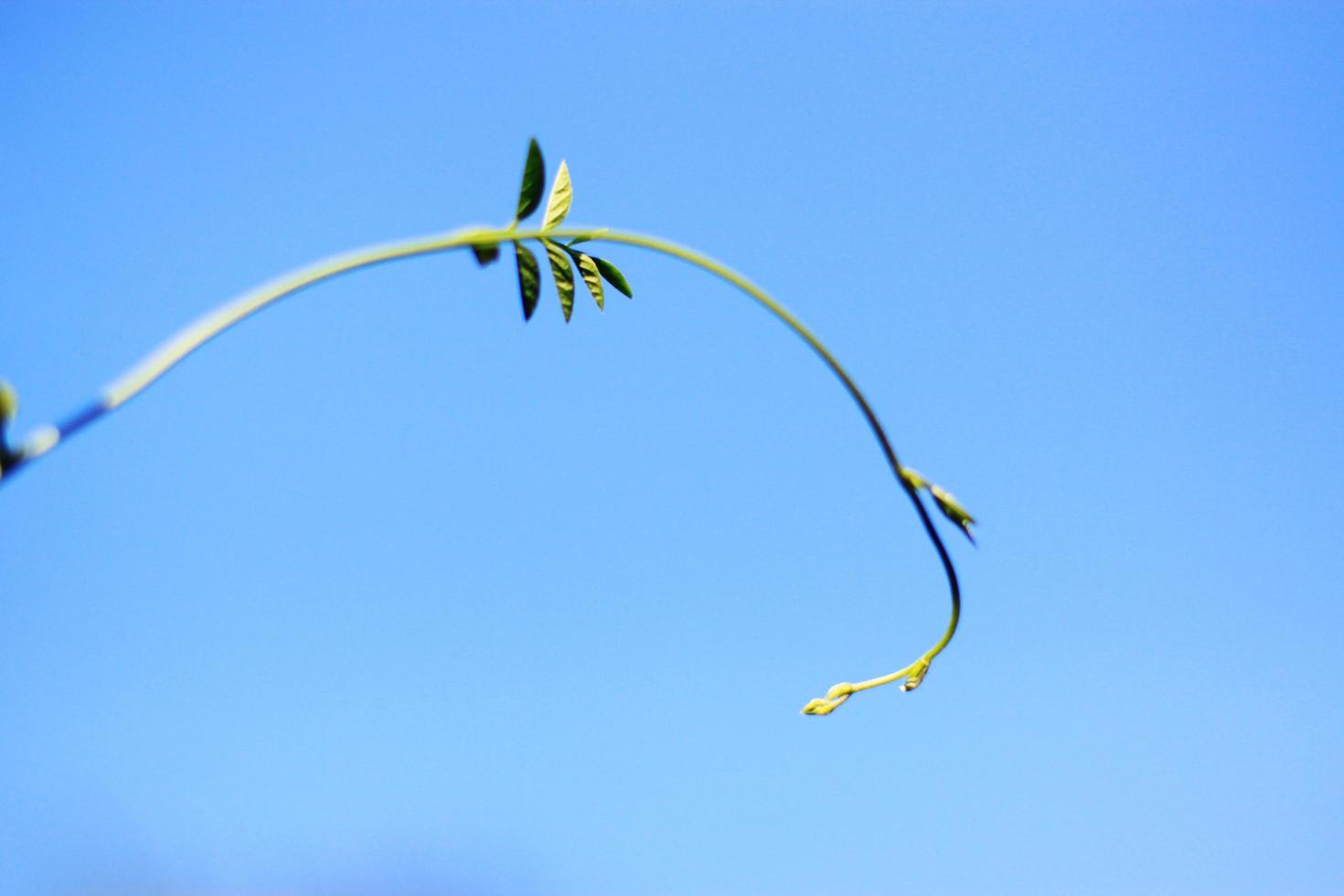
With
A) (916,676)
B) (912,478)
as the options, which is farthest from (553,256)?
(916,676)

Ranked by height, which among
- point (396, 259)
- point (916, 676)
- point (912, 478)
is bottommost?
point (916, 676)

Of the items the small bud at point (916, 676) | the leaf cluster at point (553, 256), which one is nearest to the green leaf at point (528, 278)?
the leaf cluster at point (553, 256)

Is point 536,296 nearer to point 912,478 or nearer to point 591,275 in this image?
point 591,275

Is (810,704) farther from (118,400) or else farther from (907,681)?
(118,400)

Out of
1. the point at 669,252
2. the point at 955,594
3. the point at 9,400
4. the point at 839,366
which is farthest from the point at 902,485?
the point at 9,400

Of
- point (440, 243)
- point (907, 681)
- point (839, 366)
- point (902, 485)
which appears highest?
point (440, 243)

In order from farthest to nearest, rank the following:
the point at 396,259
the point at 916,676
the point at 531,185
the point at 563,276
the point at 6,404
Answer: the point at 916,676 < the point at 563,276 < the point at 531,185 < the point at 396,259 < the point at 6,404

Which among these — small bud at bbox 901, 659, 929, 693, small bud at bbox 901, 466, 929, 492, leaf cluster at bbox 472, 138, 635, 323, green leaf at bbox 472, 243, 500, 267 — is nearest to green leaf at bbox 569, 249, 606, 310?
leaf cluster at bbox 472, 138, 635, 323
